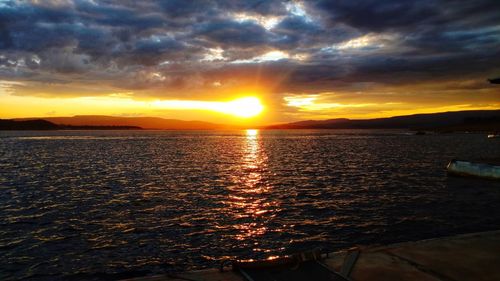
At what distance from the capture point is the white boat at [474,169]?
39.6 metres

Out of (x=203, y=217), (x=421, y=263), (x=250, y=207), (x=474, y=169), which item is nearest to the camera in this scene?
(x=421, y=263)

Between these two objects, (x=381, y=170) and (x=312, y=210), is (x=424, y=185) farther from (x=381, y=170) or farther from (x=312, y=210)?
(x=312, y=210)

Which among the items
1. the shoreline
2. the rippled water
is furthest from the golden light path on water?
the shoreline

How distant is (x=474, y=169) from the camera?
137ft

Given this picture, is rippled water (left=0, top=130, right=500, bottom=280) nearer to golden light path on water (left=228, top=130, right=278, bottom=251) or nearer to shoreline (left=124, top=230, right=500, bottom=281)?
golden light path on water (left=228, top=130, right=278, bottom=251)

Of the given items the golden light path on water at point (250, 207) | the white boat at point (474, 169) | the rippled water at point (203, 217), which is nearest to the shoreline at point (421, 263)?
the rippled water at point (203, 217)

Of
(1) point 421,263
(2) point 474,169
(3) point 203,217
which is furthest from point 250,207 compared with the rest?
(2) point 474,169

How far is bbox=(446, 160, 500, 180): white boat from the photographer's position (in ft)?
130

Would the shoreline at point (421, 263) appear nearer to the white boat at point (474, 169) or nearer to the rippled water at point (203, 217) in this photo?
the rippled water at point (203, 217)

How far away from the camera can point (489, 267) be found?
1126cm

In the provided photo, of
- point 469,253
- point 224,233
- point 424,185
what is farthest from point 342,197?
point 469,253

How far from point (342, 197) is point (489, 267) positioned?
21.4 metres

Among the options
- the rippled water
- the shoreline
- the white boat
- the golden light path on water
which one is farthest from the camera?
the white boat

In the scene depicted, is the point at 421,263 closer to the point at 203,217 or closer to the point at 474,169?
the point at 203,217
